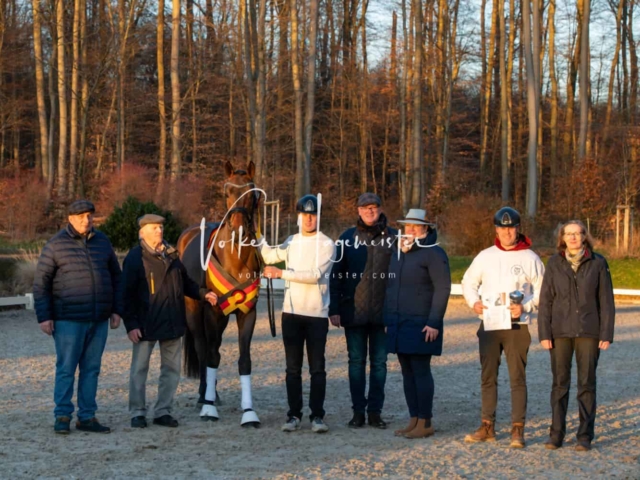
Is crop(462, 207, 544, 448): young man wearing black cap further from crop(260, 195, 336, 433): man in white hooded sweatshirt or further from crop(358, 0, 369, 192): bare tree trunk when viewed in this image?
crop(358, 0, 369, 192): bare tree trunk

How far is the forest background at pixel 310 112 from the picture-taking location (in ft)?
102

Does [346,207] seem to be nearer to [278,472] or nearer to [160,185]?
[160,185]

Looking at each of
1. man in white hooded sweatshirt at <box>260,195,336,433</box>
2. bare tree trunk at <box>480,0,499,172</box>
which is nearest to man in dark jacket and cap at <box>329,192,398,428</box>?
man in white hooded sweatshirt at <box>260,195,336,433</box>

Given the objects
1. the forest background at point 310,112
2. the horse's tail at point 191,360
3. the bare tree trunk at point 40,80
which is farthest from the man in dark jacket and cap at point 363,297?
the bare tree trunk at point 40,80

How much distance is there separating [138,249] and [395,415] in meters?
2.66

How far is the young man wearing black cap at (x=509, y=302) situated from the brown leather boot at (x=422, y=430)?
1.04 feet

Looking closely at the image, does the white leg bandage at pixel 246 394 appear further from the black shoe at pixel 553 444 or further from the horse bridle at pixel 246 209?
the black shoe at pixel 553 444

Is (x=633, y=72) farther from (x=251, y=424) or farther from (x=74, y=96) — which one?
(x=251, y=424)

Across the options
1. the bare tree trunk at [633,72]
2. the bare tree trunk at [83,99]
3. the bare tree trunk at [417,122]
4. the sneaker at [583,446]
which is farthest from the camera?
the bare tree trunk at [633,72]

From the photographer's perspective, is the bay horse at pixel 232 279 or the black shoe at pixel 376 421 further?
the bay horse at pixel 232 279

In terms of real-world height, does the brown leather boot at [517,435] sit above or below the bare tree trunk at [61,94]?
below

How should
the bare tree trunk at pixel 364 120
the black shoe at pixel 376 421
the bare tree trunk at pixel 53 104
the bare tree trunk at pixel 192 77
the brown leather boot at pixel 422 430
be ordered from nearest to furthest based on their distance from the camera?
the brown leather boot at pixel 422 430 < the black shoe at pixel 376 421 < the bare tree trunk at pixel 53 104 < the bare tree trunk at pixel 192 77 < the bare tree trunk at pixel 364 120

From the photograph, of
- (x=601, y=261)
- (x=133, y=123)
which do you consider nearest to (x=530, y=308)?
(x=601, y=261)

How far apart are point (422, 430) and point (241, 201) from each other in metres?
2.54
